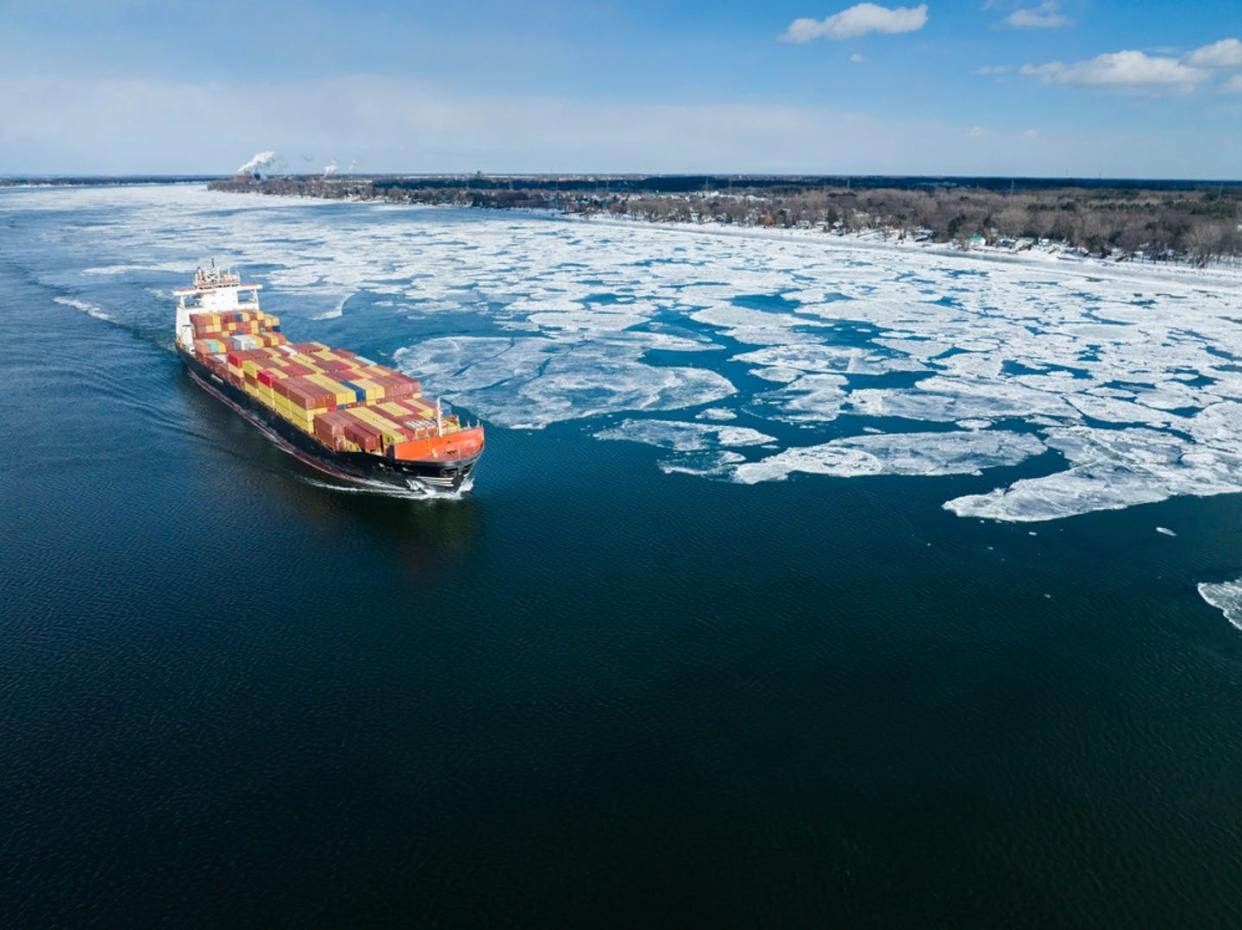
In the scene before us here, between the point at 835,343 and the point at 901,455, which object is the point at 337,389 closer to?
the point at 901,455

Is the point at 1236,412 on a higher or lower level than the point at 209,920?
higher

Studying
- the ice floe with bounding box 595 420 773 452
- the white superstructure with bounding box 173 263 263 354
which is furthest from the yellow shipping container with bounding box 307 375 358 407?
the white superstructure with bounding box 173 263 263 354

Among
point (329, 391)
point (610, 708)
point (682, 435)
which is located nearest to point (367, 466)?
point (329, 391)

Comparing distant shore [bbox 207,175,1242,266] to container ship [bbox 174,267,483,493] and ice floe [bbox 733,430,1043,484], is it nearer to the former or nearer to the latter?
ice floe [bbox 733,430,1043,484]

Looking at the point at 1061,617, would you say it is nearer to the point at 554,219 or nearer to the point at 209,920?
the point at 209,920

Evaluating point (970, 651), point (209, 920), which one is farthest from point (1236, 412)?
point (209, 920)

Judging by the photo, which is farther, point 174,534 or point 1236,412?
point 1236,412

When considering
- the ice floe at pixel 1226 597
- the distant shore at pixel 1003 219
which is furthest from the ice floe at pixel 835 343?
the distant shore at pixel 1003 219
